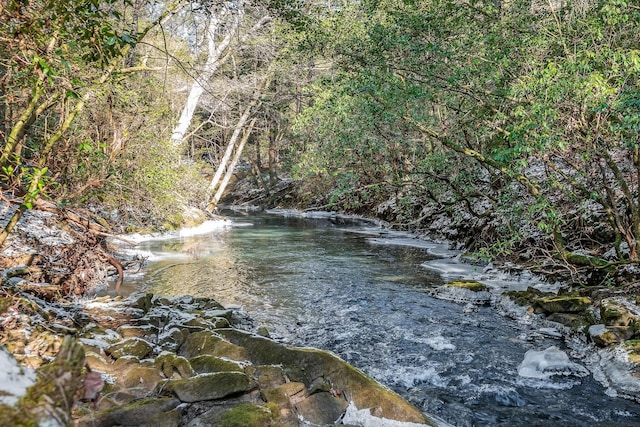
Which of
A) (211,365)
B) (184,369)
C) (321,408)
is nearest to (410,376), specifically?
(321,408)

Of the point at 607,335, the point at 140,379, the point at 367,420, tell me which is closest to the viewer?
the point at 367,420

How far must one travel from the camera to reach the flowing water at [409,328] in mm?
5387

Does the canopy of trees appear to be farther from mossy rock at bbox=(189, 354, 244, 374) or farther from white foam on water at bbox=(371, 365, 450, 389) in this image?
white foam on water at bbox=(371, 365, 450, 389)

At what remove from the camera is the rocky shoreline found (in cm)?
421

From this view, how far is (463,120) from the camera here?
12195mm

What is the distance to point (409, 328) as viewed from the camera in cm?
807

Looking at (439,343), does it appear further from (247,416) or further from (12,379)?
(12,379)

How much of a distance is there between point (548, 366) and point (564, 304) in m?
2.69

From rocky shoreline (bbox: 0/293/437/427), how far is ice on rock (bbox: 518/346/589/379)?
2.51 m

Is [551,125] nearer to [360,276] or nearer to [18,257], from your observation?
[360,276]

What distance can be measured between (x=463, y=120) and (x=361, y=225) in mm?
14439

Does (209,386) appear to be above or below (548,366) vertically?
above

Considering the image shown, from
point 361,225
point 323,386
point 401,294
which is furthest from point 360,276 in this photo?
point 361,225

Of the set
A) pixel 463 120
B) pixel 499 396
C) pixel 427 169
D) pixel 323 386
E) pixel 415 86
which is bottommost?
pixel 499 396
